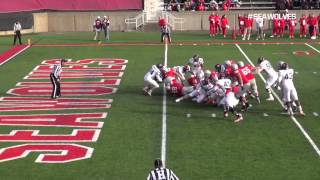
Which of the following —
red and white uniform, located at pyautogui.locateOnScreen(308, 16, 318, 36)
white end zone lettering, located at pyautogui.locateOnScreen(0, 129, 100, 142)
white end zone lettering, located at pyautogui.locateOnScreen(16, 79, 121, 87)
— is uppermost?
red and white uniform, located at pyautogui.locateOnScreen(308, 16, 318, 36)

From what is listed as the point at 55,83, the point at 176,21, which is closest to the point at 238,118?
the point at 55,83

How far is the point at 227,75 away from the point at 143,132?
4211 mm

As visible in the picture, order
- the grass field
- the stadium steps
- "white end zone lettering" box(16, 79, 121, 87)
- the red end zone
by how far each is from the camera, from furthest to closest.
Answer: the stadium steps, "white end zone lettering" box(16, 79, 121, 87), the red end zone, the grass field

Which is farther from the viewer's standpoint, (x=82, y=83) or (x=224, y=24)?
(x=224, y=24)

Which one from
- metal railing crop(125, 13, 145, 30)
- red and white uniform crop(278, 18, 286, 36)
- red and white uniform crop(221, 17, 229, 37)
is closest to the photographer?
red and white uniform crop(278, 18, 286, 36)

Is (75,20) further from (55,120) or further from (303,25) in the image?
(55,120)

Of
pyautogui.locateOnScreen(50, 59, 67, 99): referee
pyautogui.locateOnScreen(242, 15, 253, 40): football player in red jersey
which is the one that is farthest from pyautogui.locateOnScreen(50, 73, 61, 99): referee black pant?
pyautogui.locateOnScreen(242, 15, 253, 40): football player in red jersey

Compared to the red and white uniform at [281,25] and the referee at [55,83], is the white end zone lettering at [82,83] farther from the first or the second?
the red and white uniform at [281,25]

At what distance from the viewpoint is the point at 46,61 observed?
29562mm

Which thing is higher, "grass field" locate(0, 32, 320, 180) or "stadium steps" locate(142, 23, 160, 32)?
"stadium steps" locate(142, 23, 160, 32)

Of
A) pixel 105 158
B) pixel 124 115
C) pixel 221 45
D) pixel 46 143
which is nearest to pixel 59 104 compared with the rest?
pixel 124 115

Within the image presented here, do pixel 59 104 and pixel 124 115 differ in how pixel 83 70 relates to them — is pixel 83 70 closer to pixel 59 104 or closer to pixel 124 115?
pixel 59 104

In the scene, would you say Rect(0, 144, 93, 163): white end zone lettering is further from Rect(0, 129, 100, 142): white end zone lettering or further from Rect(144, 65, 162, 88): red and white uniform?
Rect(144, 65, 162, 88): red and white uniform

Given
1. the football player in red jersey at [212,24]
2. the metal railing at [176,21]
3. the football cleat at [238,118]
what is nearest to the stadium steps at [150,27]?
the metal railing at [176,21]
